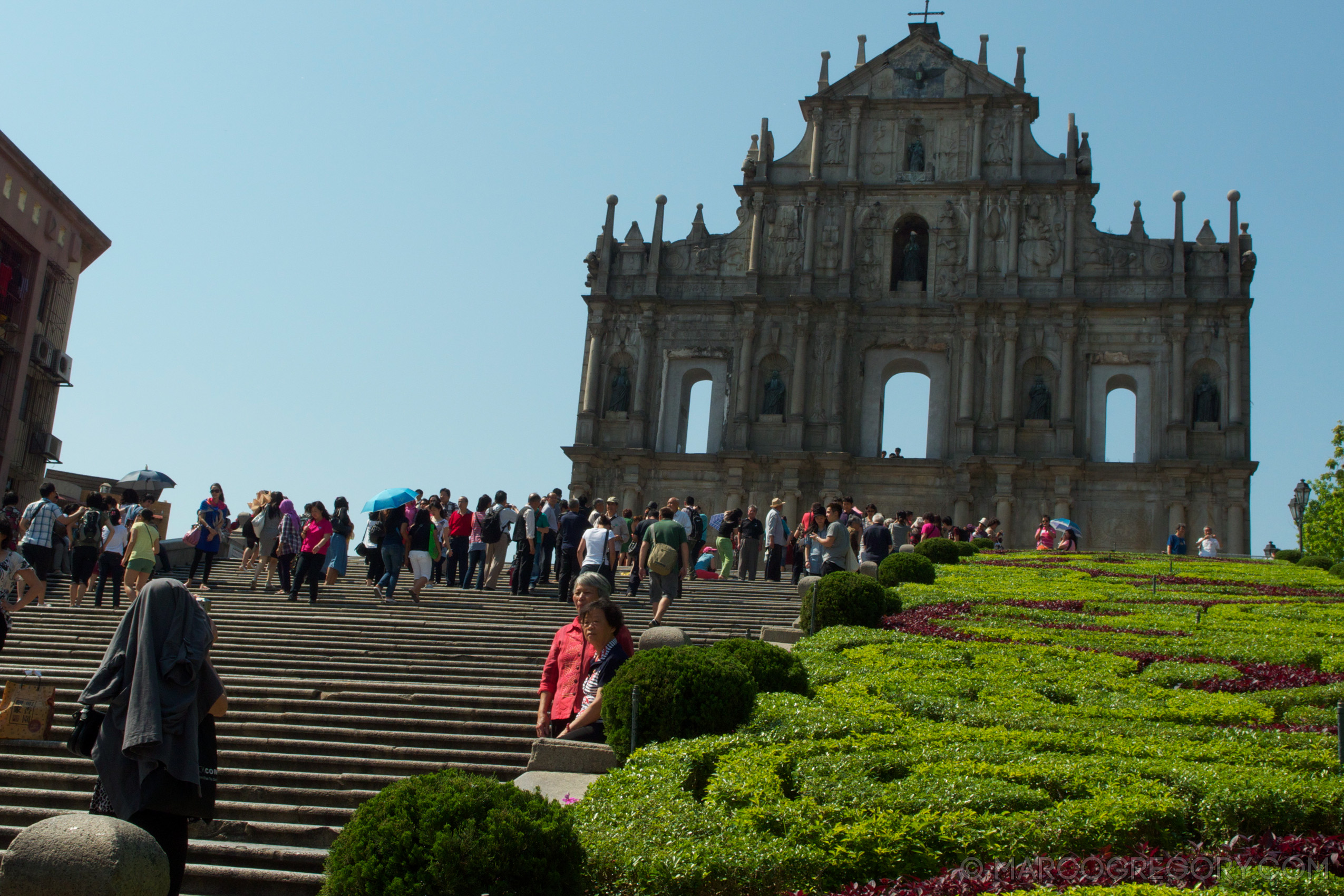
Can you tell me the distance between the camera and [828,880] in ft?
22.0

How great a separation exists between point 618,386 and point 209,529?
20871mm

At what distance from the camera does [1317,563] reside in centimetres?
2733

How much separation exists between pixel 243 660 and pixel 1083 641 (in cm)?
873

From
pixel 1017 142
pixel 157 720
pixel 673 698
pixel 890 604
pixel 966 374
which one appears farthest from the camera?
pixel 1017 142

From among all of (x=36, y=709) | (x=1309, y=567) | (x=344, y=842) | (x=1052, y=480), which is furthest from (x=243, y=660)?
(x=1052, y=480)

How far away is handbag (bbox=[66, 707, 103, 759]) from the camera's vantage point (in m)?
6.56

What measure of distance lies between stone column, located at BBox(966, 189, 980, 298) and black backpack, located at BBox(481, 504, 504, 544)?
2080 centimetres

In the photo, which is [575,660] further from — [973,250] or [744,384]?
[973,250]

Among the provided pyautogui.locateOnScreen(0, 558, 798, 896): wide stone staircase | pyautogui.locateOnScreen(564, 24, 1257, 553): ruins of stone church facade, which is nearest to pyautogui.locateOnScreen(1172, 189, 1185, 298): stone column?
pyautogui.locateOnScreen(564, 24, 1257, 553): ruins of stone church facade

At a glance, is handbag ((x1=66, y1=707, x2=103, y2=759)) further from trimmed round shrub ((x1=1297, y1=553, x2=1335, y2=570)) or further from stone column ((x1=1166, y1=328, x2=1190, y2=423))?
stone column ((x1=1166, y1=328, x2=1190, y2=423))

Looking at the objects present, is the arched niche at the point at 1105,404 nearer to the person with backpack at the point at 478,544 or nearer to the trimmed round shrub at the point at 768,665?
the person with backpack at the point at 478,544

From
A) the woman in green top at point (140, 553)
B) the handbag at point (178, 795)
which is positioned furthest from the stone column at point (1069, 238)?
the handbag at point (178, 795)

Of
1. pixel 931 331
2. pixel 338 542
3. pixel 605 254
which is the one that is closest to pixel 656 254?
pixel 605 254

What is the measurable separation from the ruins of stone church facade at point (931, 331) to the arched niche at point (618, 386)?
78mm
